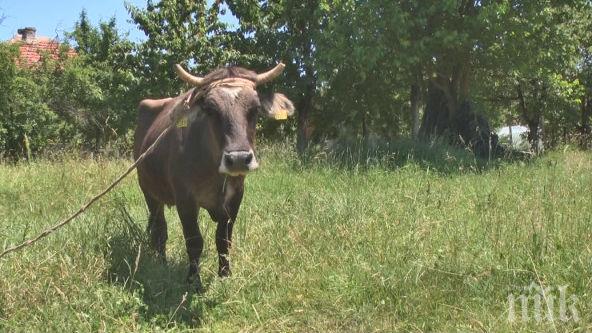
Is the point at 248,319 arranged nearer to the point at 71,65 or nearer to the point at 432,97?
the point at 432,97

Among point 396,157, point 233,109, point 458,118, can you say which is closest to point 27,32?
point 458,118

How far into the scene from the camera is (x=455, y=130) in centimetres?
1547

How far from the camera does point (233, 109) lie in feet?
14.8

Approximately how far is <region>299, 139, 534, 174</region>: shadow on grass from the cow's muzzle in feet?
16.3

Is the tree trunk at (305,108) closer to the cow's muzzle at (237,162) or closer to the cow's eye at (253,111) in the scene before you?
the cow's eye at (253,111)

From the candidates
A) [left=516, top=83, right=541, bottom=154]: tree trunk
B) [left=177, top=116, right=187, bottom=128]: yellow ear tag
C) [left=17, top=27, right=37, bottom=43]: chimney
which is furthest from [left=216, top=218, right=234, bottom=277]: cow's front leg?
[left=17, top=27, right=37, bottom=43]: chimney

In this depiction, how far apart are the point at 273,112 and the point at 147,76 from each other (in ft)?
53.0

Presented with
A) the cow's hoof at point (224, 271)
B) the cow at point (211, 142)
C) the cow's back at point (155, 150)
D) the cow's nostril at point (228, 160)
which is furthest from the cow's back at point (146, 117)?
the cow's nostril at point (228, 160)

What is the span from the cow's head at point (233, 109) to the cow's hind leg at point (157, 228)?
4.77ft

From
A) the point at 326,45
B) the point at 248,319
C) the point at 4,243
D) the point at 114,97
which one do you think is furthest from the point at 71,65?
the point at 248,319

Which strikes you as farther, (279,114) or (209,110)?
(279,114)

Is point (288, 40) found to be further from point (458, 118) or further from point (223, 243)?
point (223, 243)

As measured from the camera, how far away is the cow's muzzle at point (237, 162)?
411cm

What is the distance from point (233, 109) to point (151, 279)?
1602 millimetres
